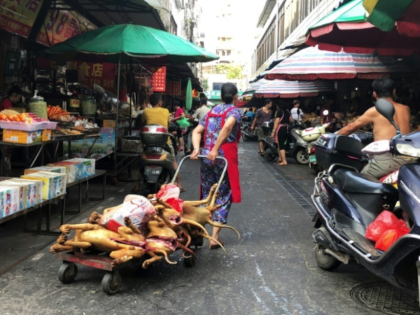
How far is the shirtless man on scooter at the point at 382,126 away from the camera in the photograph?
15.4 feet

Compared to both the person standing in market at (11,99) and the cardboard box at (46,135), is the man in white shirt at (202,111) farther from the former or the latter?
the cardboard box at (46,135)

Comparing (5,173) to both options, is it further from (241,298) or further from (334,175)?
(334,175)

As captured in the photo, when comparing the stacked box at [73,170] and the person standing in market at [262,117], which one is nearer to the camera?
the stacked box at [73,170]

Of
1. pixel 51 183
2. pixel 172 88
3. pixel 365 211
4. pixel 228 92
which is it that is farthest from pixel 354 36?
pixel 172 88

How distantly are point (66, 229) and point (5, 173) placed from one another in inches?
94.6

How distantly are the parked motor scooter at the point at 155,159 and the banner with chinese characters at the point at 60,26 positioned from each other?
3.87m

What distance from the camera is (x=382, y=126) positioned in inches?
196

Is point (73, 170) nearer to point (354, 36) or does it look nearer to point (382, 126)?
point (382, 126)

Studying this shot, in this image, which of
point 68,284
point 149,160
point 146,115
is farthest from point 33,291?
point 146,115

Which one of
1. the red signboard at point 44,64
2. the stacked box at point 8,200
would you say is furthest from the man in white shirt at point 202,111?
the stacked box at point 8,200

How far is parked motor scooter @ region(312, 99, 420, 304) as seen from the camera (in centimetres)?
307

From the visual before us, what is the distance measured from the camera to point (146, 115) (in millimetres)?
8312

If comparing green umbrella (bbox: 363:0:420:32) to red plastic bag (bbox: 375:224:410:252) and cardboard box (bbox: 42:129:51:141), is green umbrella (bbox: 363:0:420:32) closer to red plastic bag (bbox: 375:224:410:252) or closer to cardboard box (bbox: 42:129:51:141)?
red plastic bag (bbox: 375:224:410:252)

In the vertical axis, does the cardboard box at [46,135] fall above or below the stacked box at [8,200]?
above
